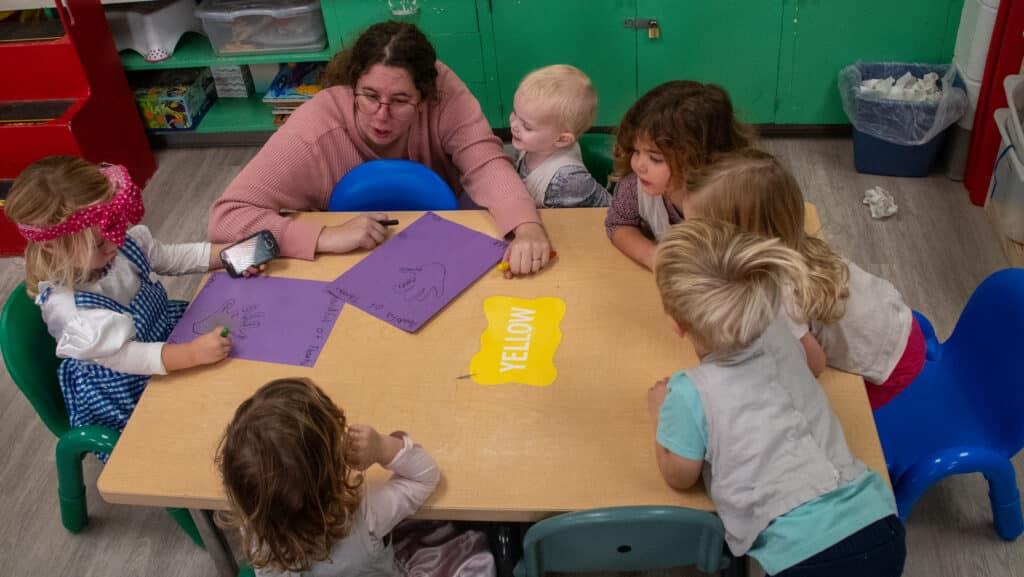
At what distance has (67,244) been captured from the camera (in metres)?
1.70

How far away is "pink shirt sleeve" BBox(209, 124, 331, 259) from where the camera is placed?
6.22ft

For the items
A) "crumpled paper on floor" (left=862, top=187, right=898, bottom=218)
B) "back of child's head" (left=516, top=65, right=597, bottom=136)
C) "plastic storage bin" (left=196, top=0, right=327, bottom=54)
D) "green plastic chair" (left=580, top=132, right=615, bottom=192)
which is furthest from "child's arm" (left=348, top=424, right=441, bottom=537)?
"plastic storage bin" (left=196, top=0, right=327, bottom=54)

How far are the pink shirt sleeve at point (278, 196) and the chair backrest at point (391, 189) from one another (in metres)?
0.07

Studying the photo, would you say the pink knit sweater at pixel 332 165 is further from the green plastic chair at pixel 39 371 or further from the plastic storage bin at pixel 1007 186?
the plastic storage bin at pixel 1007 186

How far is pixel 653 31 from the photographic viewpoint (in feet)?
10.6

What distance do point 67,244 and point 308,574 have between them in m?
0.77

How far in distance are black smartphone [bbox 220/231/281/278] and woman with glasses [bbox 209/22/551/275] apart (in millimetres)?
30

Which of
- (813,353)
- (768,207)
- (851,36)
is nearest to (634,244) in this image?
(768,207)

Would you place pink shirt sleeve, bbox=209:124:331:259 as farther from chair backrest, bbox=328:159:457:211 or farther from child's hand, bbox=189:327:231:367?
child's hand, bbox=189:327:231:367

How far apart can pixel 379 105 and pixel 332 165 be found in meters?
0.20

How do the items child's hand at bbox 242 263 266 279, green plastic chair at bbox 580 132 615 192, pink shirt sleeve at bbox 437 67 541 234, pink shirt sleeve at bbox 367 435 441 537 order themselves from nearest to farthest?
pink shirt sleeve at bbox 367 435 441 537, child's hand at bbox 242 263 266 279, pink shirt sleeve at bbox 437 67 541 234, green plastic chair at bbox 580 132 615 192

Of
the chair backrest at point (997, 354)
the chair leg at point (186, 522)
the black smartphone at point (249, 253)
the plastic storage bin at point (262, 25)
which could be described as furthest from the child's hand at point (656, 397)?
the plastic storage bin at point (262, 25)

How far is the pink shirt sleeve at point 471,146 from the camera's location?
208cm

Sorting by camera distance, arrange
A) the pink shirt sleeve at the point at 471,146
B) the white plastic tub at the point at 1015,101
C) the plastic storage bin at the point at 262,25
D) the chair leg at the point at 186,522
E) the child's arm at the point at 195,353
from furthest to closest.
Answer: the plastic storage bin at the point at 262,25 → the white plastic tub at the point at 1015,101 → the pink shirt sleeve at the point at 471,146 → the chair leg at the point at 186,522 → the child's arm at the point at 195,353
